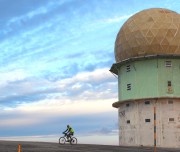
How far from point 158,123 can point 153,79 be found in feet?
16.6

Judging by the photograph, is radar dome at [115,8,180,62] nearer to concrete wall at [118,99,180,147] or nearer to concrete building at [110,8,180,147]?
concrete building at [110,8,180,147]

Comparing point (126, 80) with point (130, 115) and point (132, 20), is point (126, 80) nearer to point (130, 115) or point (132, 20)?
point (130, 115)

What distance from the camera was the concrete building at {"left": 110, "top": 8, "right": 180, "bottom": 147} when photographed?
4041cm

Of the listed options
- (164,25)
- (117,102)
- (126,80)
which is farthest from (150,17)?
(117,102)

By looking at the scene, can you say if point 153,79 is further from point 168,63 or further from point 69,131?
point 69,131

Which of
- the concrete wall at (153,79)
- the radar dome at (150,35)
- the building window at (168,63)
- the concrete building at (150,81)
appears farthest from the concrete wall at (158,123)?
the radar dome at (150,35)

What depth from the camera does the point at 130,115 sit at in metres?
42.3

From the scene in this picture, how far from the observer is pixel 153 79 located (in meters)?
41.2

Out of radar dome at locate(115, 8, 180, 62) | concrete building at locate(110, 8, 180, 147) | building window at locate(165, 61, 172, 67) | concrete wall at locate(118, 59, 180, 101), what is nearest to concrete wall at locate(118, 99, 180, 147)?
concrete building at locate(110, 8, 180, 147)

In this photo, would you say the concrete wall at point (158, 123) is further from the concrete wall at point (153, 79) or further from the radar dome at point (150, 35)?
the radar dome at point (150, 35)

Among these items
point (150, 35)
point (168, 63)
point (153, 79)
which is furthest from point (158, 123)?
point (150, 35)

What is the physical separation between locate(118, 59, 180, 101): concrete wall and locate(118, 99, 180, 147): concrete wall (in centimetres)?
92

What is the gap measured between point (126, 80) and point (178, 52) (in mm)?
6945

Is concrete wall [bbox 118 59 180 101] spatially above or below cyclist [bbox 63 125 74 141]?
above
